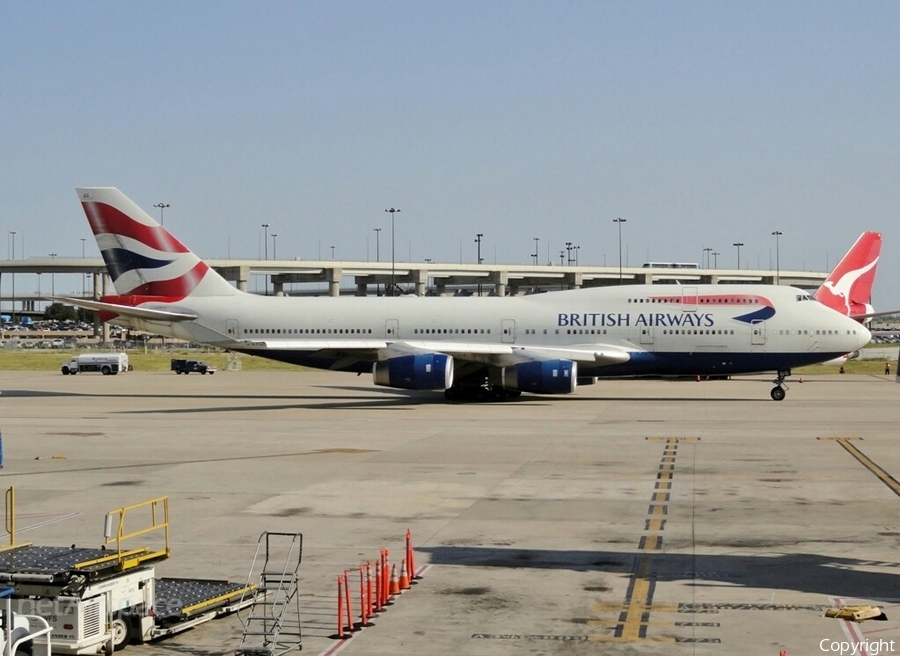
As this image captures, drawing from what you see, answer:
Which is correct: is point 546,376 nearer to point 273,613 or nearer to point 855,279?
point 273,613

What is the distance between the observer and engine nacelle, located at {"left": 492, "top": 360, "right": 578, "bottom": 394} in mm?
45250

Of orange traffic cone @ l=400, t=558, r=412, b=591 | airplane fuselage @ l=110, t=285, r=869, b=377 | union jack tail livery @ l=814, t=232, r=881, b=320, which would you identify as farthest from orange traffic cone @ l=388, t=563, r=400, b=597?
union jack tail livery @ l=814, t=232, r=881, b=320

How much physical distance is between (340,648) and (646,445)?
2067 centimetres

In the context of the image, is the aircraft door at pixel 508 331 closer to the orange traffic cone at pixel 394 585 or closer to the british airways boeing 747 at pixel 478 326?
the british airways boeing 747 at pixel 478 326

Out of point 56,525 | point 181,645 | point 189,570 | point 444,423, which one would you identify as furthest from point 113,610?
point 444,423

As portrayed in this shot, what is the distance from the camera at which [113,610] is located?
40.5ft

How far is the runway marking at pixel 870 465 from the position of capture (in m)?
24.2

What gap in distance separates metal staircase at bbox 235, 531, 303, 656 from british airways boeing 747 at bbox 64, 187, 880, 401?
96.1 feet

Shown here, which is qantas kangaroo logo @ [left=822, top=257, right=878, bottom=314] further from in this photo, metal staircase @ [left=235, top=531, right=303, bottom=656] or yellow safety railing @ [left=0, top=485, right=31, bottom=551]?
yellow safety railing @ [left=0, top=485, right=31, bottom=551]

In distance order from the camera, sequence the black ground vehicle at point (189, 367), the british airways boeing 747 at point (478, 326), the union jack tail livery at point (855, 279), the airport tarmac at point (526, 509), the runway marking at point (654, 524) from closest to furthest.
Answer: the airport tarmac at point (526, 509), the runway marking at point (654, 524), the british airways boeing 747 at point (478, 326), the union jack tail livery at point (855, 279), the black ground vehicle at point (189, 367)

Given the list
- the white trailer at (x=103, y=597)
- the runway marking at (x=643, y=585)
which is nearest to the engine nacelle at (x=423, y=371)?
the runway marking at (x=643, y=585)

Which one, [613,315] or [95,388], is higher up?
[613,315]

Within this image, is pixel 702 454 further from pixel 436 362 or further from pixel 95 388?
pixel 95 388

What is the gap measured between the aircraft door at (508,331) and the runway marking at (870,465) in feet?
59.6
